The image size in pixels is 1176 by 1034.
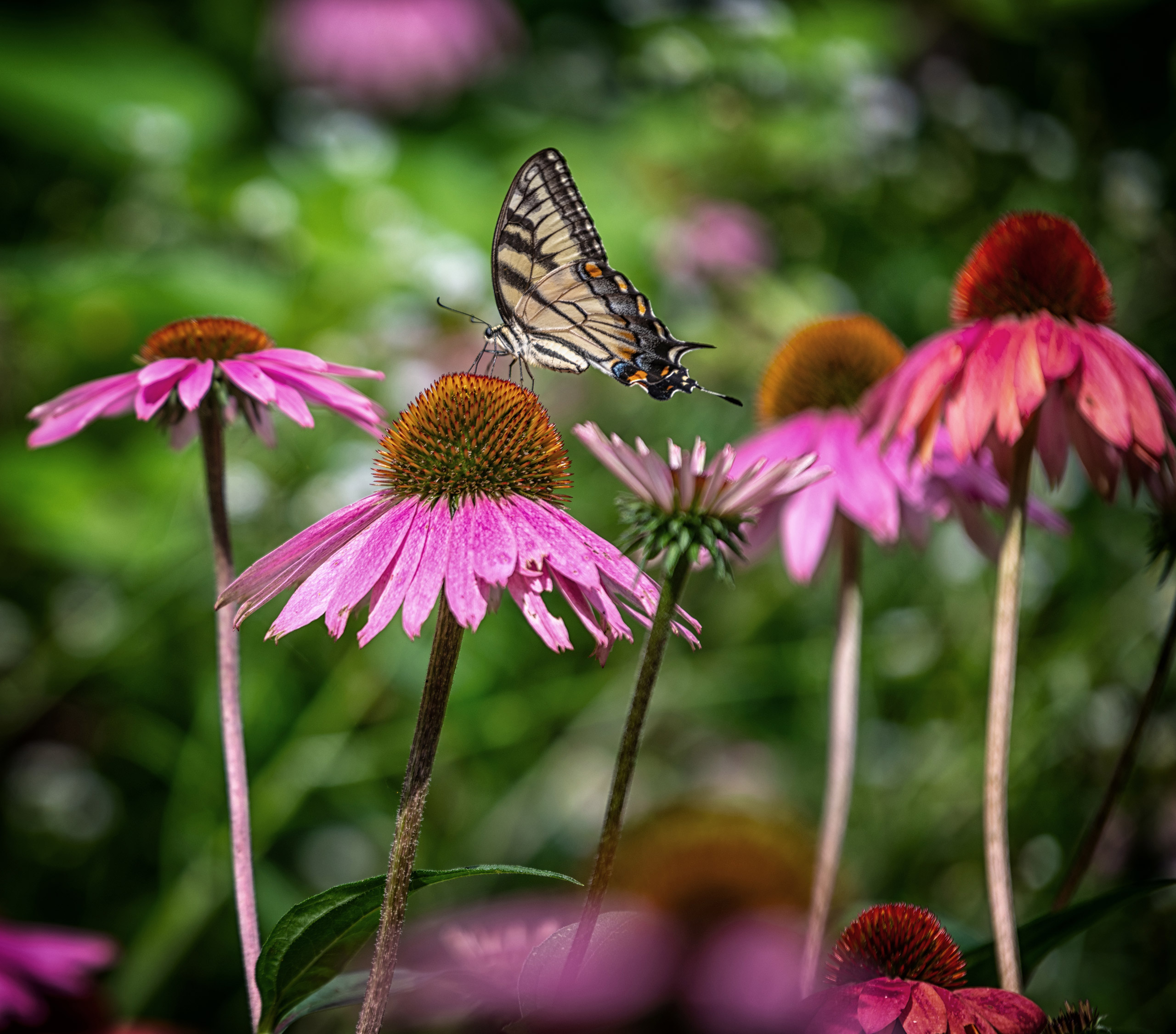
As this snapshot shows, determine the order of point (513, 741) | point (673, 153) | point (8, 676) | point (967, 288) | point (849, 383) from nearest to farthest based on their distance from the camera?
point (967, 288) → point (849, 383) → point (513, 741) → point (8, 676) → point (673, 153)

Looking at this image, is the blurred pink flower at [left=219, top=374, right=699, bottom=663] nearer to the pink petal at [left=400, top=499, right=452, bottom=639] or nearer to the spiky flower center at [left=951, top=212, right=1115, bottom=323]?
the pink petal at [left=400, top=499, right=452, bottom=639]

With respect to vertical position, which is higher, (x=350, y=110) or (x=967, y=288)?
(x=350, y=110)

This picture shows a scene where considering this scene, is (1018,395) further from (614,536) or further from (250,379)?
(614,536)

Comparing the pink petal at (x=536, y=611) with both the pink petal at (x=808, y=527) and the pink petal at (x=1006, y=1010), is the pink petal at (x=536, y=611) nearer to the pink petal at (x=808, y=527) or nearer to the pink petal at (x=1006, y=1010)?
the pink petal at (x=1006, y=1010)

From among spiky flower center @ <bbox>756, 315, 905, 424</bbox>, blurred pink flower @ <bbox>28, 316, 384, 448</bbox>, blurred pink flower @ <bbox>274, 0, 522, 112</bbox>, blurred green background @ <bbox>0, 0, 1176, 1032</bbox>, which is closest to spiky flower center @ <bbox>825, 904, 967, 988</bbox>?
blurred pink flower @ <bbox>28, 316, 384, 448</bbox>

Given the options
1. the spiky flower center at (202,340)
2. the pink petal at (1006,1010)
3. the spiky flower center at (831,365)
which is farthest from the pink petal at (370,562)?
the spiky flower center at (831,365)

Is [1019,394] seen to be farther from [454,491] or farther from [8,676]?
[8,676]

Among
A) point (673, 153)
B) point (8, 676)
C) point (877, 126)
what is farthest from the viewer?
point (673, 153)

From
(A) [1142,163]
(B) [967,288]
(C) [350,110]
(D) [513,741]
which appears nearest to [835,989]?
(B) [967,288]
